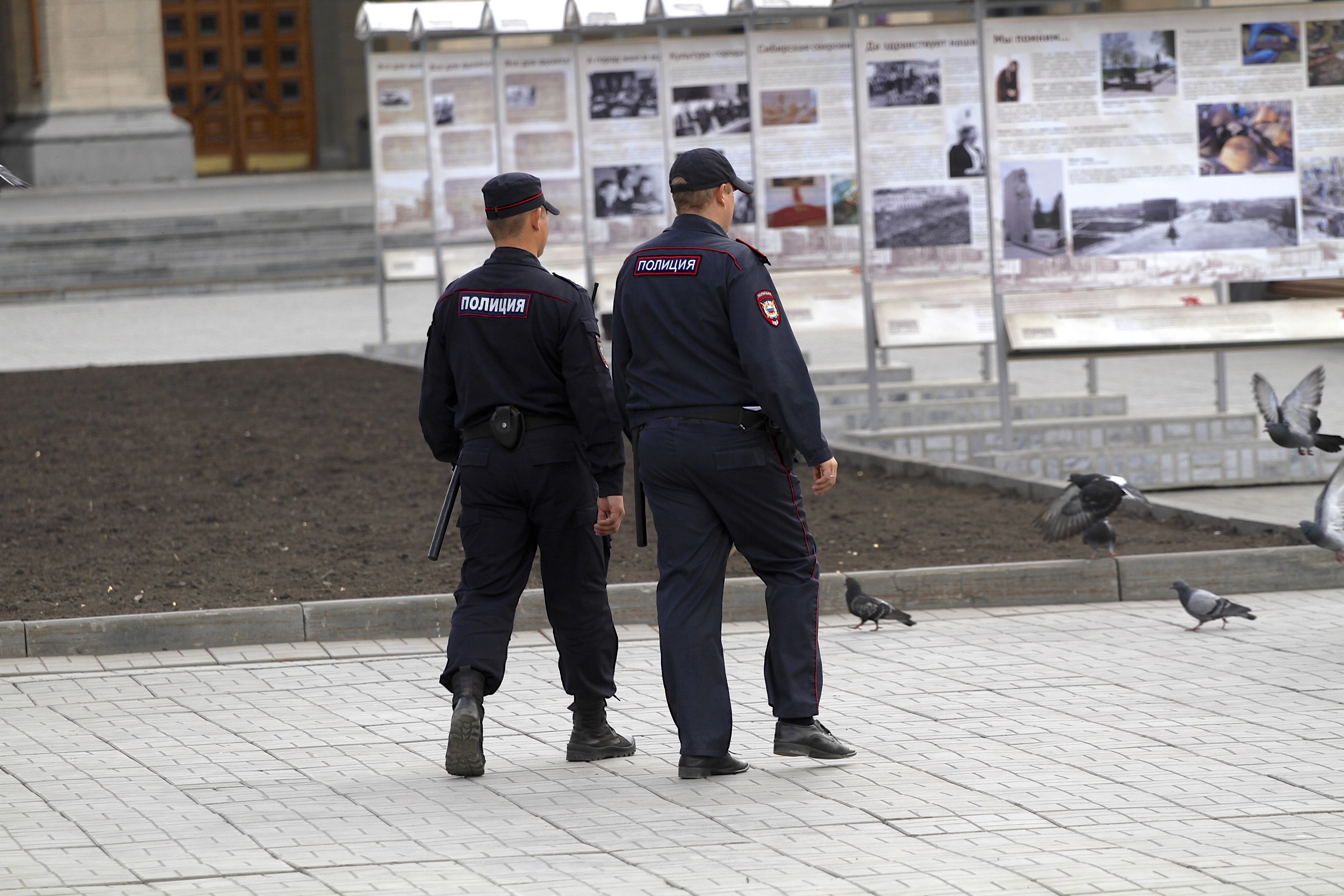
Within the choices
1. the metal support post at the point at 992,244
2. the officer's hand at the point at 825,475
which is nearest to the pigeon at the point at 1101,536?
the metal support post at the point at 992,244

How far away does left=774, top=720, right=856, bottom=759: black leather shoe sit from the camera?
232 inches

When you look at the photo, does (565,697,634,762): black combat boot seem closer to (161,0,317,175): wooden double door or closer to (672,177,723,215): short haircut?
(672,177,723,215): short haircut

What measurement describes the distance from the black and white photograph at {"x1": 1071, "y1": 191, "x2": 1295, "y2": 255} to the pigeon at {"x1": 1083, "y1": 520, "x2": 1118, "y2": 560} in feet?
8.90

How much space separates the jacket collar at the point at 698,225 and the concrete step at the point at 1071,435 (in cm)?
576

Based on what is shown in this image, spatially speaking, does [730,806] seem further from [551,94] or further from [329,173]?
[329,173]

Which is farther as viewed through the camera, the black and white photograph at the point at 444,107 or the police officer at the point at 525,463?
the black and white photograph at the point at 444,107

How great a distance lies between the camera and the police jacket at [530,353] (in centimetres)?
586

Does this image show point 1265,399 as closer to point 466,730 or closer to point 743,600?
point 743,600

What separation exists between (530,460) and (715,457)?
1.88 ft

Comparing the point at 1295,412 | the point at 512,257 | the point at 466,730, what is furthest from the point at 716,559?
the point at 1295,412

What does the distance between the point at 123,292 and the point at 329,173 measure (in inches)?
462

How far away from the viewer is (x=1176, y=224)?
1089cm

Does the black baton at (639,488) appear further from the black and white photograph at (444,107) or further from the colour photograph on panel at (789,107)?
the black and white photograph at (444,107)

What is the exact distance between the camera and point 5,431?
43.0 ft
